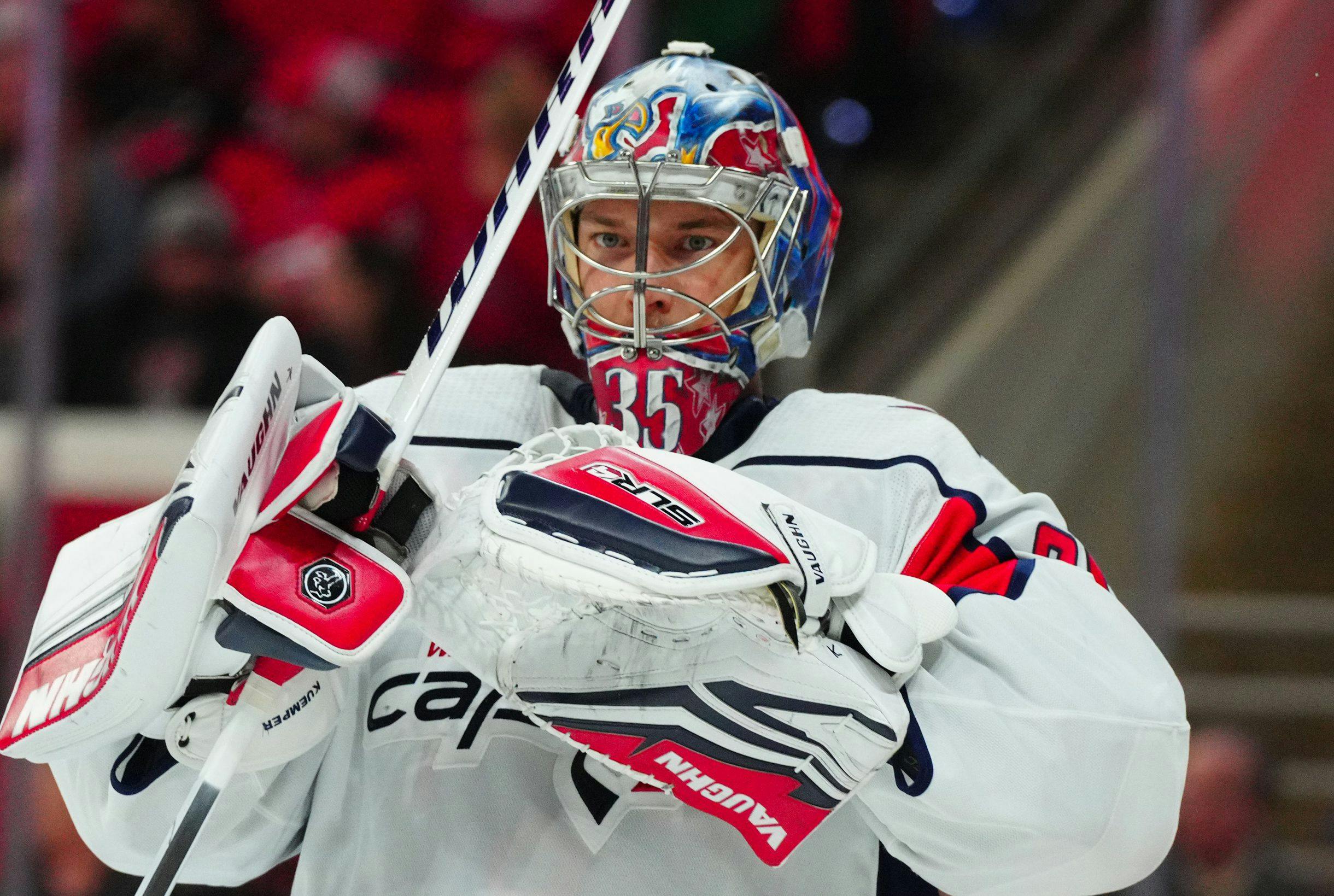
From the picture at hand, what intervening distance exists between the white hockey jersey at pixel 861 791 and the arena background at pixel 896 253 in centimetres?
89

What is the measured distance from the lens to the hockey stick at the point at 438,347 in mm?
931

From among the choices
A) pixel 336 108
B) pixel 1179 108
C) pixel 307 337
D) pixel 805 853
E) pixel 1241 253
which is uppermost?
pixel 1179 108

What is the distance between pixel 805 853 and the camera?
1.13m

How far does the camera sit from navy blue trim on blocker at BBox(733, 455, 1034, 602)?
3.56ft

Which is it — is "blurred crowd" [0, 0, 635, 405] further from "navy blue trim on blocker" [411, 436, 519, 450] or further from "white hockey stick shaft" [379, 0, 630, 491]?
"white hockey stick shaft" [379, 0, 630, 491]

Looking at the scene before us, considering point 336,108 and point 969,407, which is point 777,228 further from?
point 336,108

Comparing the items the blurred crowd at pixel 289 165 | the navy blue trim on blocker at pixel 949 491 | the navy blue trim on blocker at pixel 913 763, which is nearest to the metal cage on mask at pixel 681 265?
the navy blue trim on blocker at pixel 949 491

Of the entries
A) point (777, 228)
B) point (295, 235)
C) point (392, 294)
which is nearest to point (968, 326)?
point (392, 294)

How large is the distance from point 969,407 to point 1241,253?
49 cm

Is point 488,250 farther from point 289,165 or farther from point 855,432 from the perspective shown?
point 289,165

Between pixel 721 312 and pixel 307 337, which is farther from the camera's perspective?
pixel 307 337

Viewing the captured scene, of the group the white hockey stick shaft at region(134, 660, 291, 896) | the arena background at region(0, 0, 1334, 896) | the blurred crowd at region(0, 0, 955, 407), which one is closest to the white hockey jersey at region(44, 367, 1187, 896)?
the white hockey stick shaft at region(134, 660, 291, 896)

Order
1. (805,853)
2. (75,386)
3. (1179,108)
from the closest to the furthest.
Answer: (805,853) < (1179,108) < (75,386)

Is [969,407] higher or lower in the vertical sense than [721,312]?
lower
